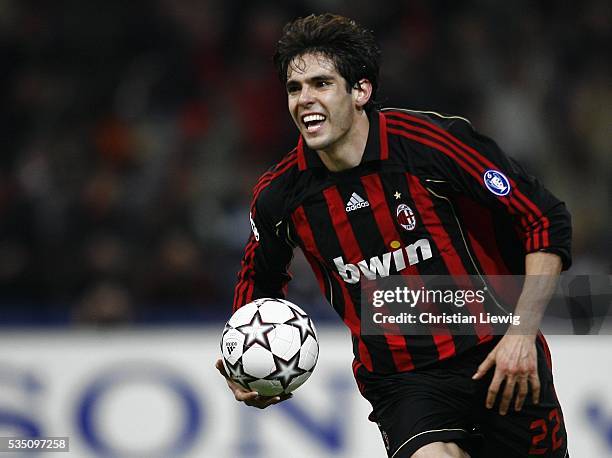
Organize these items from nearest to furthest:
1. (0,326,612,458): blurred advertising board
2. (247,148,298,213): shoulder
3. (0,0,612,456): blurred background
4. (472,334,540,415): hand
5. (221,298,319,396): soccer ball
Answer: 1. (472,334,540,415): hand
2. (221,298,319,396): soccer ball
3. (247,148,298,213): shoulder
4. (0,326,612,458): blurred advertising board
5. (0,0,612,456): blurred background

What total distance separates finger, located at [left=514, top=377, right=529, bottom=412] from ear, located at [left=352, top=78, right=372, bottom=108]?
3.82 feet

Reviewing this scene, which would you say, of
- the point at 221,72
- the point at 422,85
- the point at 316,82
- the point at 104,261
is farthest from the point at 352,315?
the point at 221,72

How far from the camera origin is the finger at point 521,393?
11.7ft

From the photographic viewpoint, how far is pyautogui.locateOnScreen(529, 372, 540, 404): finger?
11.7 feet

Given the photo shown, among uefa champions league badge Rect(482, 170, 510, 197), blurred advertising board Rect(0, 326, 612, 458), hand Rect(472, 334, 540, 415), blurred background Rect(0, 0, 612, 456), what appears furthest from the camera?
blurred background Rect(0, 0, 612, 456)

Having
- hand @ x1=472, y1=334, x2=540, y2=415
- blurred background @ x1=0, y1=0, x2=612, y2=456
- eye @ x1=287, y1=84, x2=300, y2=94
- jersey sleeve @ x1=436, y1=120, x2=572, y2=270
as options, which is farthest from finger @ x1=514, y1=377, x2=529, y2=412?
blurred background @ x1=0, y1=0, x2=612, y2=456

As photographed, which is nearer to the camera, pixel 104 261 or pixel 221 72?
pixel 104 261

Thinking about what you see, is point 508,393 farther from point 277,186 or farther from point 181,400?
point 181,400

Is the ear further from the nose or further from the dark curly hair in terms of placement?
the nose

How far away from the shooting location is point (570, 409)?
237 inches

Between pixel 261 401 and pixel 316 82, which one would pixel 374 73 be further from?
pixel 261 401

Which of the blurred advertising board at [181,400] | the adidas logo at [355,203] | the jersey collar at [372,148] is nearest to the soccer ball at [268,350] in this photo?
the adidas logo at [355,203]

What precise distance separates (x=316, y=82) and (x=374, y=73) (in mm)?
263

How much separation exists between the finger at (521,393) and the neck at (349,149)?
0.98 meters
